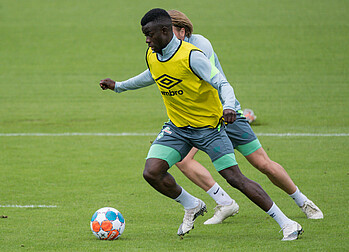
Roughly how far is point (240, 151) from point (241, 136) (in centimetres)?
23

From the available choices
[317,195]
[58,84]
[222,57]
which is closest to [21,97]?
[58,84]

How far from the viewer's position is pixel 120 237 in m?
6.88

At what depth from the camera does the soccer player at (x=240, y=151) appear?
23.6 ft

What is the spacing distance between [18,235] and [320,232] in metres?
3.18

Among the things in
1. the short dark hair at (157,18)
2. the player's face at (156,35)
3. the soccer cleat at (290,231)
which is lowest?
the soccer cleat at (290,231)

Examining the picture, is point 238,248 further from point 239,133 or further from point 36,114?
point 36,114

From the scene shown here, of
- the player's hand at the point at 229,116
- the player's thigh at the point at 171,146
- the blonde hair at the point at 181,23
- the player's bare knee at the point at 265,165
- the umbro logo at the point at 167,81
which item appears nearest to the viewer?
the player's hand at the point at 229,116

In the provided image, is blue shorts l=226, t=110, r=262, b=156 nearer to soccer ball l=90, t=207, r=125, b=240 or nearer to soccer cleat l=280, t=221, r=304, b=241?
soccer cleat l=280, t=221, r=304, b=241

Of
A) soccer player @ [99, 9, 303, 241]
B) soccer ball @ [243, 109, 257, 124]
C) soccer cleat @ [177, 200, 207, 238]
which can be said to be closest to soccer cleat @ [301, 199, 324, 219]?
soccer player @ [99, 9, 303, 241]

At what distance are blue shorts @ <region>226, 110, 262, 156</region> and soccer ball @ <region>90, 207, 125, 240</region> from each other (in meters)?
1.56

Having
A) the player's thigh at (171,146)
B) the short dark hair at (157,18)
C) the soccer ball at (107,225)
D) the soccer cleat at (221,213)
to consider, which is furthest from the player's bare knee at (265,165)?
the short dark hair at (157,18)

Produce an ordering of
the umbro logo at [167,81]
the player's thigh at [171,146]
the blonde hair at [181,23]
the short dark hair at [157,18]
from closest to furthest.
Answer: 1. the short dark hair at [157,18]
2. the umbro logo at [167,81]
3. the player's thigh at [171,146]
4. the blonde hair at [181,23]

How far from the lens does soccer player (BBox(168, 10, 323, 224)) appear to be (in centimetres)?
719

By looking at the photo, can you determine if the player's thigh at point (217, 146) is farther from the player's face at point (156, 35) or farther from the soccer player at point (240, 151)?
the player's face at point (156, 35)
